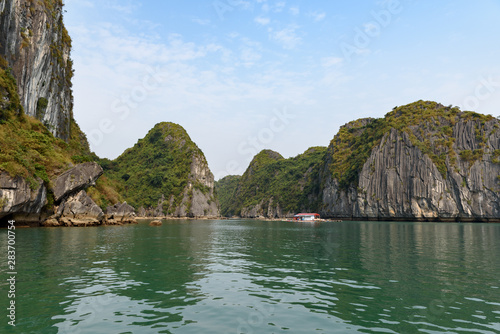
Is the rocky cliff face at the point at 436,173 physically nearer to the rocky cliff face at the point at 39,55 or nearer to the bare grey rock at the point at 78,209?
the bare grey rock at the point at 78,209

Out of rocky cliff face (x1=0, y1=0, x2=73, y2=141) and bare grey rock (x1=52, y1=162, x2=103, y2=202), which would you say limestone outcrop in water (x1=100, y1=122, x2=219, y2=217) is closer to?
rocky cliff face (x1=0, y1=0, x2=73, y2=141)

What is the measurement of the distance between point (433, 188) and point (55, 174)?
376 ft

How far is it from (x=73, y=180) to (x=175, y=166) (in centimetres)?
14183

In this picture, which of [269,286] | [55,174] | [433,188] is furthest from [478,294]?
[433,188]

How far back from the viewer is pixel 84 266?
1856 centimetres

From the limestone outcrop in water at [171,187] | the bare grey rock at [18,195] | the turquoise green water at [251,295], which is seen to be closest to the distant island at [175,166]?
the bare grey rock at [18,195]

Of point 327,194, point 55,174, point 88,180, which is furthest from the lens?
point 327,194

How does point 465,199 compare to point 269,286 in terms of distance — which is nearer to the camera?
point 269,286

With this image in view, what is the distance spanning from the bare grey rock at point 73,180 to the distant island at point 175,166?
0.69ft

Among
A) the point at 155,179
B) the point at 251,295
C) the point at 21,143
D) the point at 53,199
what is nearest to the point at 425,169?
the point at 53,199

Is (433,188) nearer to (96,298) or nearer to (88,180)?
(88,180)

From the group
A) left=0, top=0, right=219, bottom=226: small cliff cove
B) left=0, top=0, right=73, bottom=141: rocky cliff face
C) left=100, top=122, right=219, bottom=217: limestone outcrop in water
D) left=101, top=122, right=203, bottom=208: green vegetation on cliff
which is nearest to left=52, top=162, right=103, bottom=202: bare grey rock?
left=0, top=0, right=219, bottom=226: small cliff cove

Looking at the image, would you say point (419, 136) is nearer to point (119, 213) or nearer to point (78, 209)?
point (119, 213)

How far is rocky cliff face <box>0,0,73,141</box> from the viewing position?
54.1m
